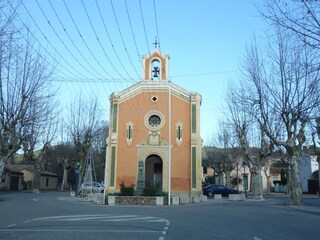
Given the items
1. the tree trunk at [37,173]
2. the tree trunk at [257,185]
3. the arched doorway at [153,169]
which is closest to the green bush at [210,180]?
the tree trunk at [37,173]

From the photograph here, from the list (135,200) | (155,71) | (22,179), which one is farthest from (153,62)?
(22,179)

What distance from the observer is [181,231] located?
11523mm

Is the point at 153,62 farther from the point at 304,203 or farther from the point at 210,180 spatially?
the point at 210,180

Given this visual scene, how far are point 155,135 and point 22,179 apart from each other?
37833 mm

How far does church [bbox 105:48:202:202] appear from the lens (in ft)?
110

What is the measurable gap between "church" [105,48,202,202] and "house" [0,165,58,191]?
2736cm

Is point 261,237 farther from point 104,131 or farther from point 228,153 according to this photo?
point 104,131

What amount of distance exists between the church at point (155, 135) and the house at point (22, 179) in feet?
89.8

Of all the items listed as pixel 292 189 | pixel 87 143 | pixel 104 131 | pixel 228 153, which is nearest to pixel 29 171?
pixel 104 131

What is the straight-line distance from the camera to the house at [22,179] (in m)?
57.8

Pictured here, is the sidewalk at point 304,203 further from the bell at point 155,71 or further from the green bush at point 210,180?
the green bush at point 210,180

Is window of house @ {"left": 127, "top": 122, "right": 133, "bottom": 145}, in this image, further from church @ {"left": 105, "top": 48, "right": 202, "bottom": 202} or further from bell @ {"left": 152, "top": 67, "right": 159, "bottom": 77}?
bell @ {"left": 152, "top": 67, "right": 159, "bottom": 77}

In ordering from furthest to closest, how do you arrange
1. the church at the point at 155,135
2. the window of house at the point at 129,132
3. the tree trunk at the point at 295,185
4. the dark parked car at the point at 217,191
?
1. the dark parked car at the point at 217,191
2. the window of house at the point at 129,132
3. the church at the point at 155,135
4. the tree trunk at the point at 295,185

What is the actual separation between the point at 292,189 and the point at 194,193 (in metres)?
10.6
